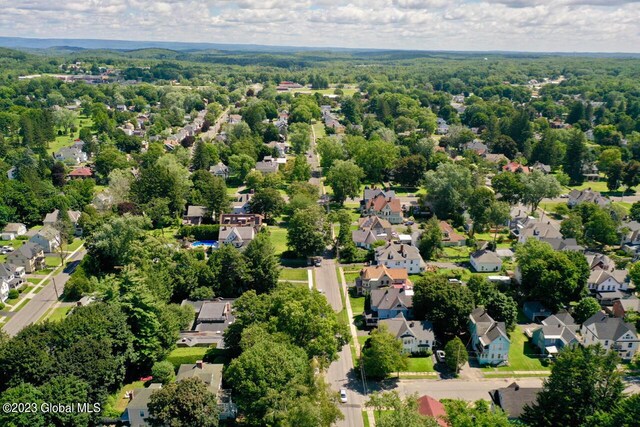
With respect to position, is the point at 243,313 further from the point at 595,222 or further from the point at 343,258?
the point at 595,222

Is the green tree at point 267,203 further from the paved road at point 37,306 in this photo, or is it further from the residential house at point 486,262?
the residential house at point 486,262

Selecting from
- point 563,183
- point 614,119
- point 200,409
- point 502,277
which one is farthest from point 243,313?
point 614,119

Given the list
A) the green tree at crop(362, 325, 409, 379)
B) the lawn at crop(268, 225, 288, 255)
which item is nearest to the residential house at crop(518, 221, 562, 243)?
the lawn at crop(268, 225, 288, 255)

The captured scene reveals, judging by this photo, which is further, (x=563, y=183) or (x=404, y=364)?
(x=563, y=183)

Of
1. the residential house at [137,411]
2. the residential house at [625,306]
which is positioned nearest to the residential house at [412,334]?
the residential house at [137,411]

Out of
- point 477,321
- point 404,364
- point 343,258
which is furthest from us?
point 343,258

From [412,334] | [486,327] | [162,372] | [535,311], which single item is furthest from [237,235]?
[535,311]

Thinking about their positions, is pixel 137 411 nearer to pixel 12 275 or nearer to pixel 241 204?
pixel 12 275
